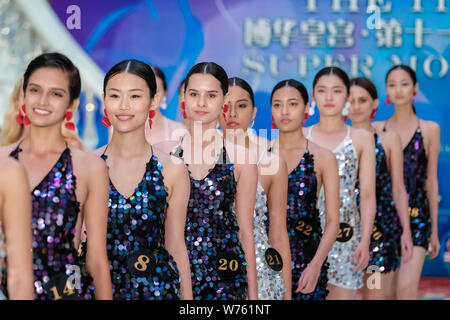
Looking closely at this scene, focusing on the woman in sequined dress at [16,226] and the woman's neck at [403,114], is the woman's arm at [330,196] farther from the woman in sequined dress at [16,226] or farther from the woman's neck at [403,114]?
the woman in sequined dress at [16,226]

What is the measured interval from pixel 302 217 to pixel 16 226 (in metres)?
2.15

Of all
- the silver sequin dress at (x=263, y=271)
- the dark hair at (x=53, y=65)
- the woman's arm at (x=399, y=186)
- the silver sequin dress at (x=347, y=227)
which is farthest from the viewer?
the woman's arm at (x=399, y=186)

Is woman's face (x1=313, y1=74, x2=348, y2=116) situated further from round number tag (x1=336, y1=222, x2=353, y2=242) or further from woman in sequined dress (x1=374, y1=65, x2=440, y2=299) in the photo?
woman in sequined dress (x1=374, y1=65, x2=440, y2=299)

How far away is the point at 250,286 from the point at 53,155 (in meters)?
1.11

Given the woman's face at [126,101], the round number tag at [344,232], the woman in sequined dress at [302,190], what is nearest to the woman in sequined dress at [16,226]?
the woman's face at [126,101]

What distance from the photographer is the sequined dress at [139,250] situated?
2.79 metres

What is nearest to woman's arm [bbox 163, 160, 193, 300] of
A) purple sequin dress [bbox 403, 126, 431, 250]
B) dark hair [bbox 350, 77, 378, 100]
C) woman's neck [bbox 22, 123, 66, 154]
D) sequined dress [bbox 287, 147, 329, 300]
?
woman's neck [bbox 22, 123, 66, 154]

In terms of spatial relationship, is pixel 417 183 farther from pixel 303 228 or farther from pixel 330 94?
pixel 303 228

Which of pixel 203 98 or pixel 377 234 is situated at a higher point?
pixel 203 98

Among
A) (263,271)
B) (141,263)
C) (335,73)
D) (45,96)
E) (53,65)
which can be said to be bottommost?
(263,271)

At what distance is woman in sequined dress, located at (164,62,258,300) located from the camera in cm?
317

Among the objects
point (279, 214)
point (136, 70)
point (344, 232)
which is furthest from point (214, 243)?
point (344, 232)

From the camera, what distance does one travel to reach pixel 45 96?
254cm

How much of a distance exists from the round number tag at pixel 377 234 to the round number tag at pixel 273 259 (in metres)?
1.56
